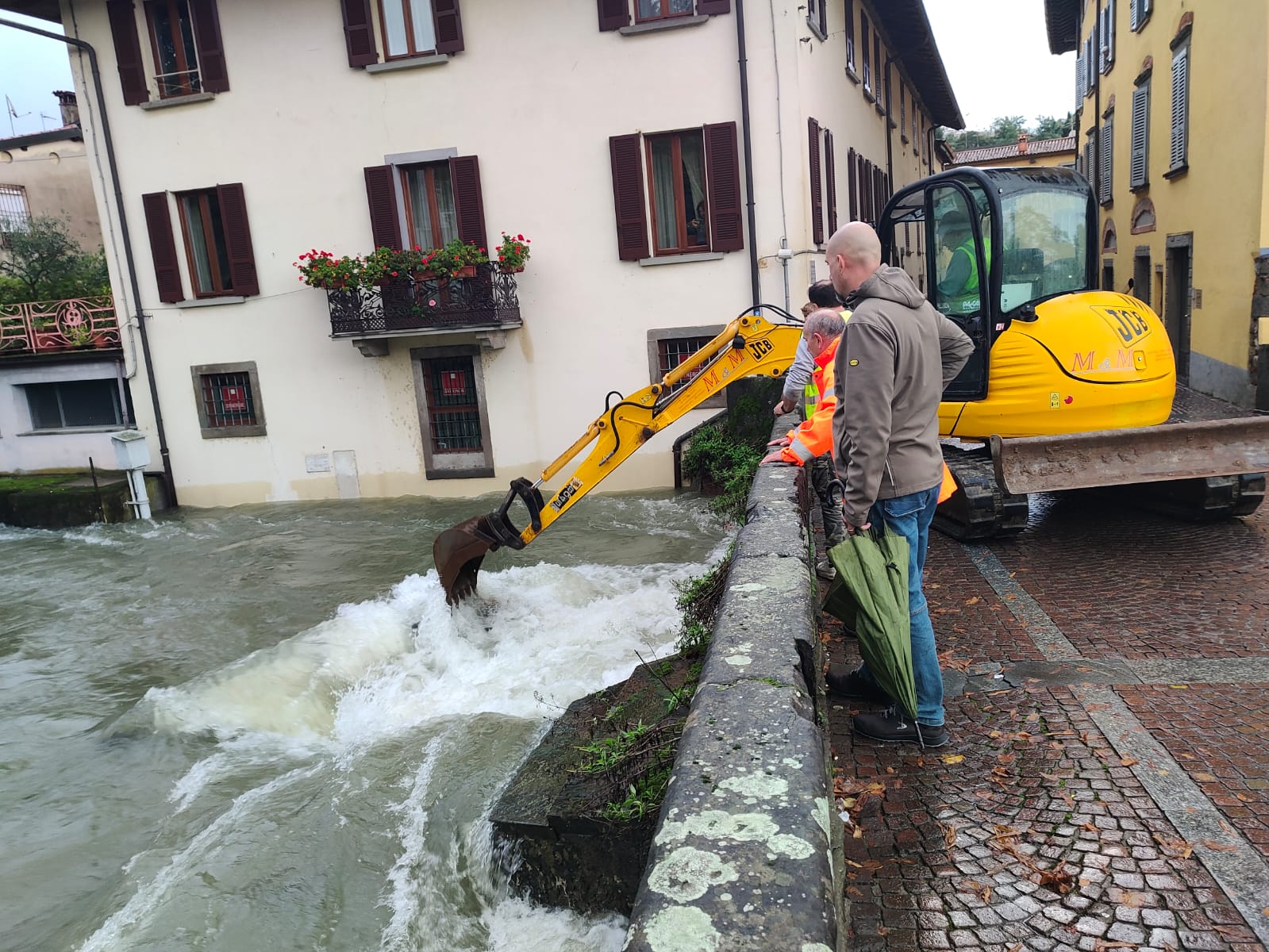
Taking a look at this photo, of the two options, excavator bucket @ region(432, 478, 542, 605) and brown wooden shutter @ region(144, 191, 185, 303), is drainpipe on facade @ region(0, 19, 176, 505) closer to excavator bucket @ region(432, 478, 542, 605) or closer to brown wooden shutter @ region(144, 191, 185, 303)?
brown wooden shutter @ region(144, 191, 185, 303)

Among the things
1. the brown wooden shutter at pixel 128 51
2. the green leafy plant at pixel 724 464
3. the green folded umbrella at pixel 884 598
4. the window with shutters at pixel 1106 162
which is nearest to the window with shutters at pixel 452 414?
the green leafy plant at pixel 724 464

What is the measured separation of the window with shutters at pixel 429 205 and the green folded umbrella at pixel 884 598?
37.8 ft

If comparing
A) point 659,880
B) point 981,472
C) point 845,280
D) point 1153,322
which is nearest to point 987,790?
point 659,880

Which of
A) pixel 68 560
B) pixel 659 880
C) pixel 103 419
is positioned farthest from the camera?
pixel 103 419

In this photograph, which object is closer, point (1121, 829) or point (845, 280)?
point (1121, 829)

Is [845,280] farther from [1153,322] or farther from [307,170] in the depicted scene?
[307,170]

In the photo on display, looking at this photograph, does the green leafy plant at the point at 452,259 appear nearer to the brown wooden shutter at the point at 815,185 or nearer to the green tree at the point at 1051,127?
the brown wooden shutter at the point at 815,185

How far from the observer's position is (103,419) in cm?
1692

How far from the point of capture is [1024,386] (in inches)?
249

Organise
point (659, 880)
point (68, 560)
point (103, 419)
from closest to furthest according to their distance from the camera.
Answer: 1. point (659, 880)
2. point (68, 560)
3. point (103, 419)

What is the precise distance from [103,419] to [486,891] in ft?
54.8

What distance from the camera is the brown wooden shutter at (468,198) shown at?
517 inches

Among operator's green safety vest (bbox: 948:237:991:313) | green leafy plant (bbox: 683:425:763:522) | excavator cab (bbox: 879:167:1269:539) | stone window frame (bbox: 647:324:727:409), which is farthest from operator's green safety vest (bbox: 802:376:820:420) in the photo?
stone window frame (bbox: 647:324:727:409)

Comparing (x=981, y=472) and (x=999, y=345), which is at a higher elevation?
(x=999, y=345)
